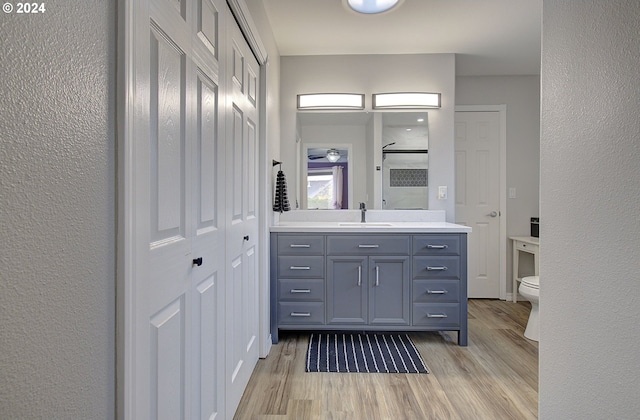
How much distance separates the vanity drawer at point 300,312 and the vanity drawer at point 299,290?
4 centimetres

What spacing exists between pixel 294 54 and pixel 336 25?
1.99 ft

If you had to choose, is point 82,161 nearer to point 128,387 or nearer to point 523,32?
point 128,387

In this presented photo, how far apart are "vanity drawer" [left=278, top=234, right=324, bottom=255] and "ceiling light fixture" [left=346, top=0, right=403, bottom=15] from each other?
5.17ft

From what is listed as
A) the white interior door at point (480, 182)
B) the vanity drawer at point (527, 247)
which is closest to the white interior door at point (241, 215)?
the white interior door at point (480, 182)

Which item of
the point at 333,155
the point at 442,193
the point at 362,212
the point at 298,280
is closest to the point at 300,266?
the point at 298,280

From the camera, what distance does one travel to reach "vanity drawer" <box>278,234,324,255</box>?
2.59 meters

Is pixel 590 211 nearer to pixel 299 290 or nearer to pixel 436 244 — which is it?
pixel 436 244

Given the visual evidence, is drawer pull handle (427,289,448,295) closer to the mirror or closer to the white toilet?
the white toilet

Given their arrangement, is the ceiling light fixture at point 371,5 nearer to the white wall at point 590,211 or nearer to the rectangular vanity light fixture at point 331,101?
the rectangular vanity light fixture at point 331,101

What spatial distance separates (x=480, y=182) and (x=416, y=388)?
8.13 feet

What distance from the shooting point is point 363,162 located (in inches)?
125

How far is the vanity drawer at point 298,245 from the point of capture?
102 inches

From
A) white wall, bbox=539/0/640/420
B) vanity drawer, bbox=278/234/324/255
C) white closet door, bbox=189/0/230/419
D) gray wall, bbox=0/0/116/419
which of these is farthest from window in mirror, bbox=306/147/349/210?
gray wall, bbox=0/0/116/419

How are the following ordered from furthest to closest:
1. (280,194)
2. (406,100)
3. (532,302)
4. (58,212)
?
(406,100)
(280,194)
(532,302)
(58,212)
